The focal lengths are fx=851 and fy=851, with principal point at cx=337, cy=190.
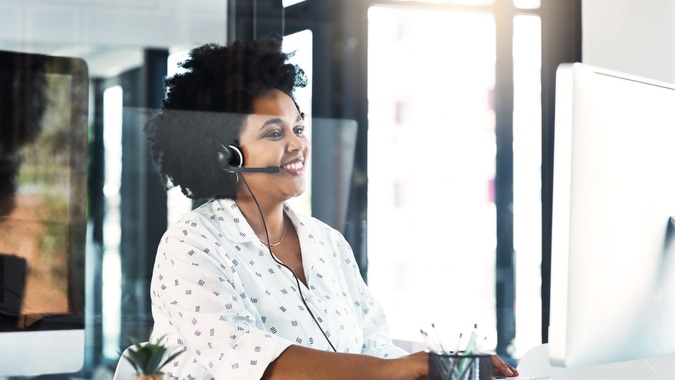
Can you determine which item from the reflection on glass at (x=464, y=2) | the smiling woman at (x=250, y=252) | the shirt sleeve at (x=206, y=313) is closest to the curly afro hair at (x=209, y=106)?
the smiling woman at (x=250, y=252)

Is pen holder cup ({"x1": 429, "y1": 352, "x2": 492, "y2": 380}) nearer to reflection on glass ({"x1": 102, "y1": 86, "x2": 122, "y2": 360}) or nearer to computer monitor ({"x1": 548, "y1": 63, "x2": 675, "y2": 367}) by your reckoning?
computer monitor ({"x1": 548, "y1": 63, "x2": 675, "y2": 367})

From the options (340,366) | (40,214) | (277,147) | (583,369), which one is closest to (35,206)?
(40,214)

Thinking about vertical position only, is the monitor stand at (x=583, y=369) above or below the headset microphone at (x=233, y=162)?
below

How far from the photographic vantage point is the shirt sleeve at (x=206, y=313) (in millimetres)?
1583

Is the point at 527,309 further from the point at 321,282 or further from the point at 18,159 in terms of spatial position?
the point at 18,159

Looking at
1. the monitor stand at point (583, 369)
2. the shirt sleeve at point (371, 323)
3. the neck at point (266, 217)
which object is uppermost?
the neck at point (266, 217)

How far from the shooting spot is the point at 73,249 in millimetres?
2543

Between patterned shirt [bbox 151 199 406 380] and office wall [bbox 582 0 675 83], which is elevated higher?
office wall [bbox 582 0 675 83]

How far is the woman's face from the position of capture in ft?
7.28

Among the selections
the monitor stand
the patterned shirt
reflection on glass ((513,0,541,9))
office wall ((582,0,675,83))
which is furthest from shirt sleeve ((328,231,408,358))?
office wall ((582,0,675,83))

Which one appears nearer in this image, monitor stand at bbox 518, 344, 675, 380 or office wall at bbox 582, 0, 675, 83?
monitor stand at bbox 518, 344, 675, 380

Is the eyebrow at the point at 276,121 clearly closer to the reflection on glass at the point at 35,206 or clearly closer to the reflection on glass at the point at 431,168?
the reflection on glass at the point at 35,206

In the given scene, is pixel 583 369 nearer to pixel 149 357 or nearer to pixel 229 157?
pixel 229 157

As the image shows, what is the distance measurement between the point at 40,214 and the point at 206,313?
3.47 ft
